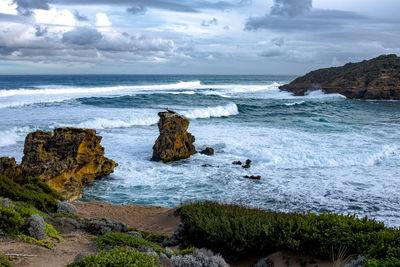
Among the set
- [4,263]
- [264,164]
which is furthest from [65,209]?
[264,164]

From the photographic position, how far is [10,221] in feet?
22.2

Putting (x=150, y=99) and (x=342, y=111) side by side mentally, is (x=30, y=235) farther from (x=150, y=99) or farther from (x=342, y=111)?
(x=150, y=99)

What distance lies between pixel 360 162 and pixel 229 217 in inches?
502

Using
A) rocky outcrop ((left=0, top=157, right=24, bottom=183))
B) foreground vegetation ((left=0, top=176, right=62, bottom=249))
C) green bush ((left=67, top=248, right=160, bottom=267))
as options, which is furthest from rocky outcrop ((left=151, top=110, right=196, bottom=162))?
green bush ((left=67, top=248, right=160, bottom=267))

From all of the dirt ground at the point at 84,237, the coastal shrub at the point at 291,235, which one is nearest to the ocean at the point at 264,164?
the dirt ground at the point at 84,237

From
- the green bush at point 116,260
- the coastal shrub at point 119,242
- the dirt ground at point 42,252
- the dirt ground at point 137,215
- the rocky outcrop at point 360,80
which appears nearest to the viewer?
Result: the green bush at point 116,260

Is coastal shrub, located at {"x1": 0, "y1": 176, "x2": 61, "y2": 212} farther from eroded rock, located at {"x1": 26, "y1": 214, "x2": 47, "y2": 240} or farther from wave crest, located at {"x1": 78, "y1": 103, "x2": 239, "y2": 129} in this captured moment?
wave crest, located at {"x1": 78, "y1": 103, "x2": 239, "y2": 129}

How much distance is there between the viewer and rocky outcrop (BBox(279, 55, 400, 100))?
5628 centimetres

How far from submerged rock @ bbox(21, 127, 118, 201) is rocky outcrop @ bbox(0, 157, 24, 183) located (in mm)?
354

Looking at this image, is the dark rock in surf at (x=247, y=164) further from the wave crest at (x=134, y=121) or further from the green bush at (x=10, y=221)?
the wave crest at (x=134, y=121)

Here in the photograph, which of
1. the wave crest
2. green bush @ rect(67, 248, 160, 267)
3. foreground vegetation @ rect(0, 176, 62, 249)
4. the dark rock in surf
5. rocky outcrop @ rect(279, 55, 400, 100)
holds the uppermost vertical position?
rocky outcrop @ rect(279, 55, 400, 100)

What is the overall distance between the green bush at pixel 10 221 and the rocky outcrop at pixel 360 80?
5862cm

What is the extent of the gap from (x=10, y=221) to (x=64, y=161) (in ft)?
24.3

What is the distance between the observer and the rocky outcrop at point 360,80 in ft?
185
